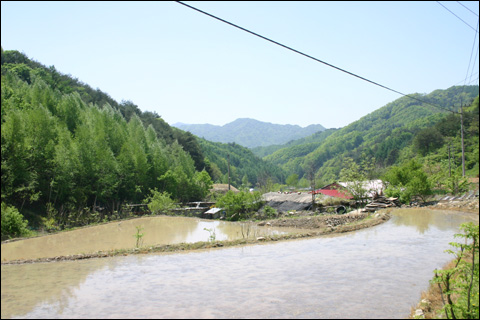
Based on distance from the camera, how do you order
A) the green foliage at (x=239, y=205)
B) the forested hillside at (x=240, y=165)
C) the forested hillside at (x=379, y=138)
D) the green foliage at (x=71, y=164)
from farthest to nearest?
1. the forested hillside at (x=240, y=165)
2. the forested hillside at (x=379, y=138)
3. the green foliage at (x=239, y=205)
4. the green foliage at (x=71, y=164)

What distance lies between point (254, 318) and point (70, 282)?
519cm

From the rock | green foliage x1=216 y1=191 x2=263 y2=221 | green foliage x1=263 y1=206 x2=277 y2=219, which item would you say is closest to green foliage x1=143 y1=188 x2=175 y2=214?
green foliage x1=216 y1=191 x2=263 y2=221

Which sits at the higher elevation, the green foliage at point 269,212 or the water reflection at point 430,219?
the water reflection at point 430,219

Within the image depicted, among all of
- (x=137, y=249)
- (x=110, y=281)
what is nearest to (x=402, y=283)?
(x=110, y=281)

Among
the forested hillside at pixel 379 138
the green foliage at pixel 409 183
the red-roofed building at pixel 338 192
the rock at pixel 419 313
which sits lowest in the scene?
the rock at pixel 419 313

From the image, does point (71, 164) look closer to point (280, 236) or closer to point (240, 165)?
point (280, 236)

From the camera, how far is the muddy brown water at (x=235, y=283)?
7.32 m

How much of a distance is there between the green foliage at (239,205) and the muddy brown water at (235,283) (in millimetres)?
14462

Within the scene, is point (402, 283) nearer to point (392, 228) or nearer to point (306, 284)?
point (306, 284)

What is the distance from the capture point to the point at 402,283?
9.43 meters

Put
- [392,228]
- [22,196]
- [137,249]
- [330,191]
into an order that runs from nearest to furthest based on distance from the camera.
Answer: [137,249]
[392,228]
[22,196]
[330,191]

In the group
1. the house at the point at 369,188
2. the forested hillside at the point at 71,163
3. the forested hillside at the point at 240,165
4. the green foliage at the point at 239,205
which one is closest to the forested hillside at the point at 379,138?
the forested hillside at the point at 240,165

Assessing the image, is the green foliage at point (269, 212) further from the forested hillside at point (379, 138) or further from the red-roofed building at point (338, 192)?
Result: the forested hillside at point (379, 138)

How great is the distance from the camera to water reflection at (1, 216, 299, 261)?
1480 cm
